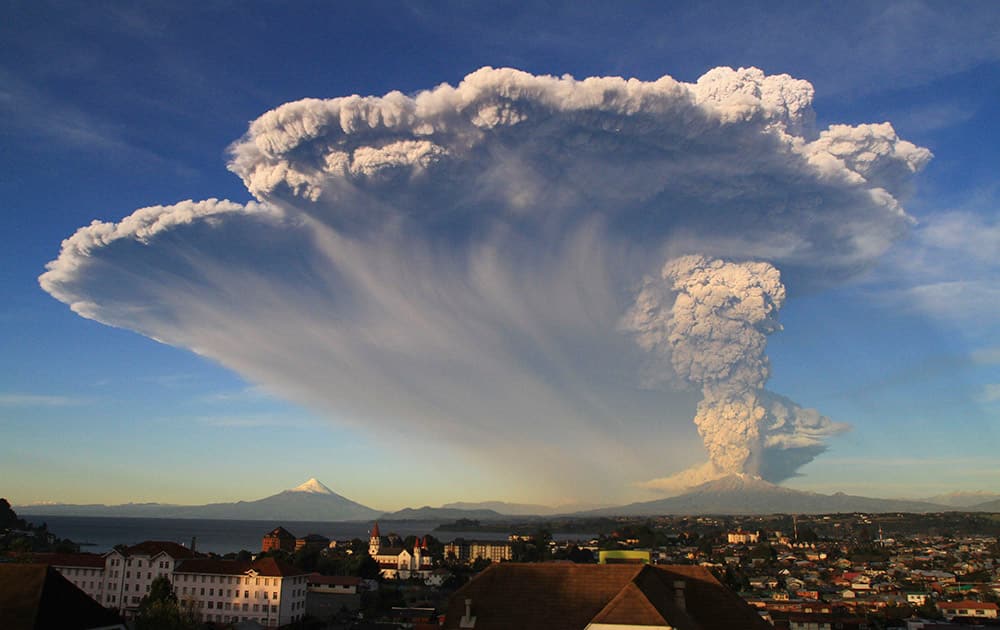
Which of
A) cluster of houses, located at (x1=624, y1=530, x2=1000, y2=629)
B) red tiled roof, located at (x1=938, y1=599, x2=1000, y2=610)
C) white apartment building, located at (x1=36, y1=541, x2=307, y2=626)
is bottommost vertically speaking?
cluster of houses, located at (x1=624, y1=530, x2=1000, y2=629)

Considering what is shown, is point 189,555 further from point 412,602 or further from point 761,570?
point 761,570

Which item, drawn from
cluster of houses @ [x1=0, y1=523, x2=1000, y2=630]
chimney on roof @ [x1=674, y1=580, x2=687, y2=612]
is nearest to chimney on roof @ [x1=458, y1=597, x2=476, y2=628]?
cluster of houses @ [x1=0, y1=523, x2=1000, y2=630]

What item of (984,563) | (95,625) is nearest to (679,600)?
(95,625)

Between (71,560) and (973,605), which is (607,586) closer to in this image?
(71,560)

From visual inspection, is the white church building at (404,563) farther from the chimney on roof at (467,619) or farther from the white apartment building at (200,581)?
the chimney on roof at (467,619)

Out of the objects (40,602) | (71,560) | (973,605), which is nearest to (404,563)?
(71,560)

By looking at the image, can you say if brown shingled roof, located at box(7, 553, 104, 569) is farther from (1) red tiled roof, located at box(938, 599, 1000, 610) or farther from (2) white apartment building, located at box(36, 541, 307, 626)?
(1) red tiled roof, located at box(938, 599, 1000, 610)

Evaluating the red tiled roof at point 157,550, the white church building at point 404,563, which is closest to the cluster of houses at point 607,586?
the red tiled roof at point 157,550
